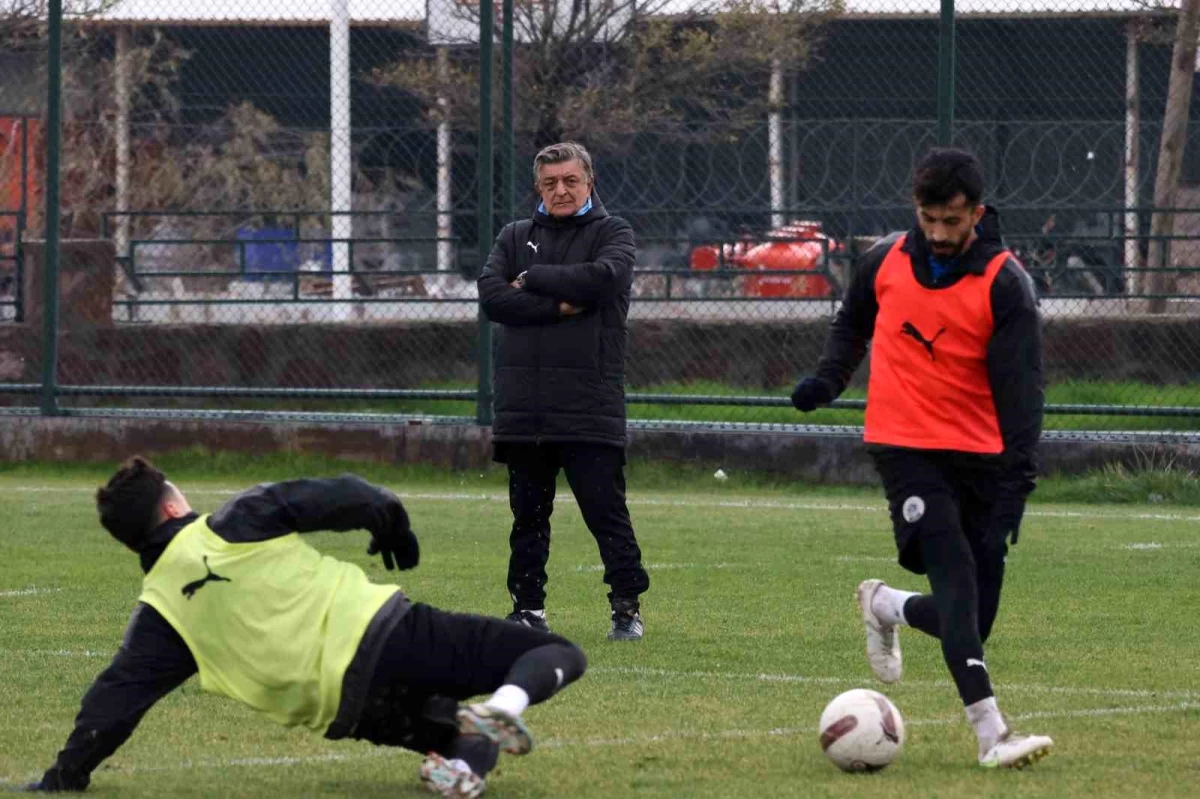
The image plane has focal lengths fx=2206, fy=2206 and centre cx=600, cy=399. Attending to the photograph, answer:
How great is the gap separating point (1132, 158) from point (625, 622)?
784cm

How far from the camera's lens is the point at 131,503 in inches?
205

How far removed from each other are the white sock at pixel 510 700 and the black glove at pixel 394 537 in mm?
430


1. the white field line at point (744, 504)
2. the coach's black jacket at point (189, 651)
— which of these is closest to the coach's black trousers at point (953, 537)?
the coach's black jacket at point (189, 651)

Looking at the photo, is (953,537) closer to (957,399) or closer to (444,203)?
(957,399)

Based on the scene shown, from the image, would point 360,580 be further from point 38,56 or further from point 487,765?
point 38,56

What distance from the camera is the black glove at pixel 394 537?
5.18m

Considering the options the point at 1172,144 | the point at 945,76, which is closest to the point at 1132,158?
the point at 1172,144

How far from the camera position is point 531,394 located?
26.6 feet

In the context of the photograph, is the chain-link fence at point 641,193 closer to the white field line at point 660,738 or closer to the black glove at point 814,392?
the white field line at point 660,738

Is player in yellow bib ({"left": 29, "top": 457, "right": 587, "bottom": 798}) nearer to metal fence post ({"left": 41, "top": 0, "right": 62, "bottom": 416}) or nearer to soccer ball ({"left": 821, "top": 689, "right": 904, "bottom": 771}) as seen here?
soccer ball ({"left": 821, "top": 689, "right": 904, "bottom": 771})

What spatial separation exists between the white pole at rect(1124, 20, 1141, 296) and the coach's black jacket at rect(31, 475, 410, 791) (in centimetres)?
1004

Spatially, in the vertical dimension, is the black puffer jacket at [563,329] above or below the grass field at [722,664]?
above

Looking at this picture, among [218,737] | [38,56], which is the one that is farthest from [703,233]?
[218,737]

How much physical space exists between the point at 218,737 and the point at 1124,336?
10140 mm
